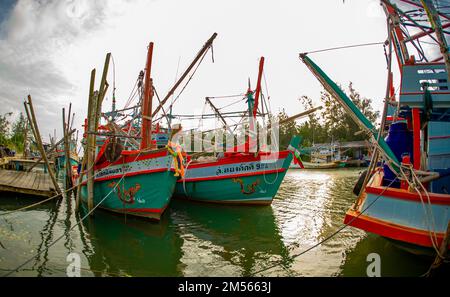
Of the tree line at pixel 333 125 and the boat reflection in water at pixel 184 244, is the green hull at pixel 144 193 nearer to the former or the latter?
the boat reflection in water at pixel 184 244

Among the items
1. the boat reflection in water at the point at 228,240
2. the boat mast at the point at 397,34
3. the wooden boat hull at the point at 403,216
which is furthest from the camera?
the boat reflection in water at the point at 228,240

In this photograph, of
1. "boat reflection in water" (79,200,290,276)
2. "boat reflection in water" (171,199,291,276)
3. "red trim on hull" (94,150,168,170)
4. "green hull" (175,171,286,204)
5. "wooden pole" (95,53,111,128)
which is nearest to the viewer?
"boat reflection in water" (79,200,290,276)

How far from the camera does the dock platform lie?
416 inches

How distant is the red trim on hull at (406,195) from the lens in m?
3.77

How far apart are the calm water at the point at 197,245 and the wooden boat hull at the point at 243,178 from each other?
1191 millimetres

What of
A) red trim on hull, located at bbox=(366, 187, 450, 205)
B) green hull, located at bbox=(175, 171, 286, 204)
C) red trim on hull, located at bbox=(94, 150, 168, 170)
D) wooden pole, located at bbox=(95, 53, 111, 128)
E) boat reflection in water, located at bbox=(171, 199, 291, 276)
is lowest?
boat reflection in water, located at bbox=(171, 199, 291, 276)

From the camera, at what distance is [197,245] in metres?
6.08

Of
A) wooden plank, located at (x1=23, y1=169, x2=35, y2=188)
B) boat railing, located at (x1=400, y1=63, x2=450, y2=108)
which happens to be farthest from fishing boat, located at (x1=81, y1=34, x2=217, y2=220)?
boat railing, located at (x1=400, y1=63, x2=450, y2=108)

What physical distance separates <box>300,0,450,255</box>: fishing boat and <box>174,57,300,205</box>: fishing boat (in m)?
5.01

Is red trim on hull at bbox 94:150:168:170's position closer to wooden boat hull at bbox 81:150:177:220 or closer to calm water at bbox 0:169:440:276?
wooden boat hull at bbox 81:150:177:220

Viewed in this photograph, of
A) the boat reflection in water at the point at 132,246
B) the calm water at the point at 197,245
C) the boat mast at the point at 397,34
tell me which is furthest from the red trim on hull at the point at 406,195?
the boat reflection in water at the point at 132,246
